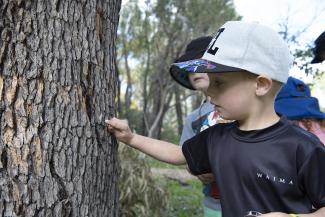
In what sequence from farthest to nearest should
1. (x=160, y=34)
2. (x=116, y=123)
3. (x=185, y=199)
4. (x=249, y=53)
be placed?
(x=160, y=34)
(x=185, y=199)
(x=116, y=123)
(x=249, y=53)

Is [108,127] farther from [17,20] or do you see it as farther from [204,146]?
[17,20]

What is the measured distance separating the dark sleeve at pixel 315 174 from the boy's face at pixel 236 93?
29 cm

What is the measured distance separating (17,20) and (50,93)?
29cm

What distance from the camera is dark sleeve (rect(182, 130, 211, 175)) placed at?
191 centimetres

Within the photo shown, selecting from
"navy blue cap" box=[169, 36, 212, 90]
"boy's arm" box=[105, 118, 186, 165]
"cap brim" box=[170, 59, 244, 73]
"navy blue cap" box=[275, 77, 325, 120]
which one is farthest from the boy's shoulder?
"navy blue cap" box=[169, 36, 212, 90]

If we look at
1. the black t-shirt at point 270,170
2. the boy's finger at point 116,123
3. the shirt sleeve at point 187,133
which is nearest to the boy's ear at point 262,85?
the black t-shirt at point 270,170

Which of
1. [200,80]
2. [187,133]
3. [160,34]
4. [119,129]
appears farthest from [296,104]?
[160,34]

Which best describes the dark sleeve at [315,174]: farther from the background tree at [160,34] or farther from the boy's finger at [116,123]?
the background tree at [160,34]

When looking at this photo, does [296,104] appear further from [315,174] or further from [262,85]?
[315,174]

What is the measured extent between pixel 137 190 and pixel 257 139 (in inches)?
108

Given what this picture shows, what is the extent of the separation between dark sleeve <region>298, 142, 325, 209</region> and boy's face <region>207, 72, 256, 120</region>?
29cm

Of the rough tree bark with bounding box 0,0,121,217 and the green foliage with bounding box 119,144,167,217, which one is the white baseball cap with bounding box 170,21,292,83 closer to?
the rough tree bark with bounding box 0,0,121,217

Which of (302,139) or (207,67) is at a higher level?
(207,67)

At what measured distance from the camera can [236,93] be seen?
5.59 feet
